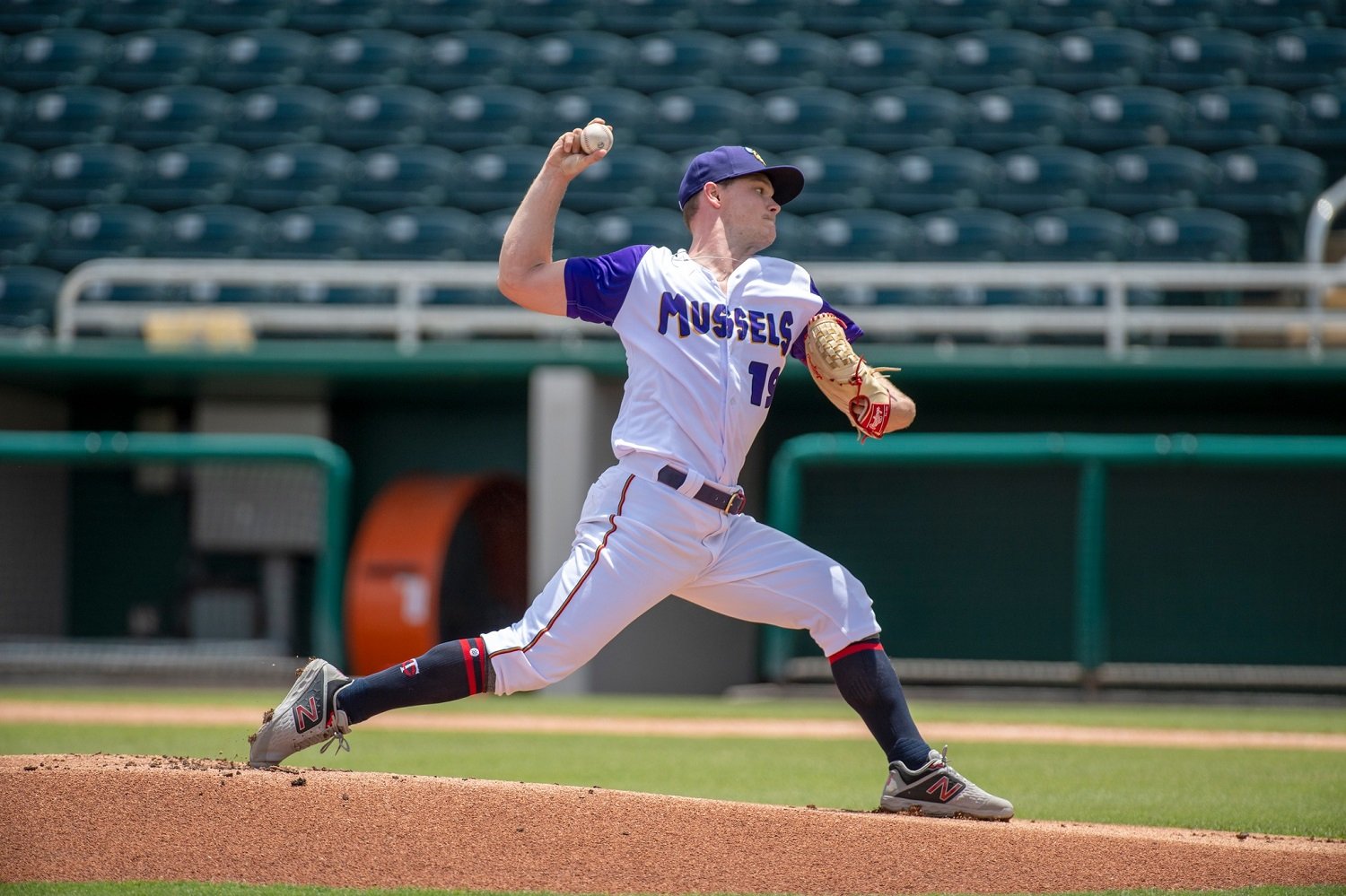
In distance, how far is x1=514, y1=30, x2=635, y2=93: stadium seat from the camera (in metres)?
12.5

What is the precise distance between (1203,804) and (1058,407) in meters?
5.31

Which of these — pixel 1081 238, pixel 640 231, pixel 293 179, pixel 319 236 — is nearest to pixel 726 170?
pixel 640 231

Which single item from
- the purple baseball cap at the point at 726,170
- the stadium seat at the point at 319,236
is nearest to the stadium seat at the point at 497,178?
the stadium seat at the point at 319,236

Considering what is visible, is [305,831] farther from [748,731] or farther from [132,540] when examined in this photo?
[132,540]

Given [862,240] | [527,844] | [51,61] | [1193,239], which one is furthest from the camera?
[51,61]

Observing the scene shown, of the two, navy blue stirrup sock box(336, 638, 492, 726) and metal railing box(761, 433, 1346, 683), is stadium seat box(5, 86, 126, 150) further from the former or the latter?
navy blue stirrup sock box(336, 638, 492, 726)

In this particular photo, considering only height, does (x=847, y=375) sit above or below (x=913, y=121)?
below

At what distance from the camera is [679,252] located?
3623 mm

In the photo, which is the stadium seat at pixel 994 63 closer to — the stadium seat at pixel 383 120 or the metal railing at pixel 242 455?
the stadium seat at pixel 383 120

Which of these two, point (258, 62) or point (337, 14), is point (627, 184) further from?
point (337, 14)

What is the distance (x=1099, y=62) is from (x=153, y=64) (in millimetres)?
8037

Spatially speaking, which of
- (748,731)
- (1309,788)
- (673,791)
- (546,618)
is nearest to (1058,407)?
(748,731)

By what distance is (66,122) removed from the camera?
40.5 ft

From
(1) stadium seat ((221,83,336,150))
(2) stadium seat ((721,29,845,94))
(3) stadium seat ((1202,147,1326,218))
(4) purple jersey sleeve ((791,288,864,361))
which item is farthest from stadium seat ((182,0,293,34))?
(4) purple jersey sleeve ((791,288,864,361))
